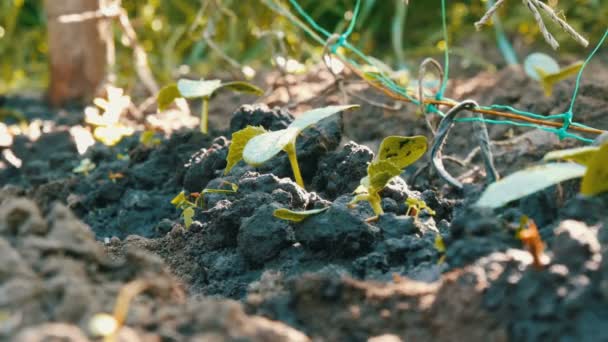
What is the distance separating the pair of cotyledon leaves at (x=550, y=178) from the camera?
1.09 meters

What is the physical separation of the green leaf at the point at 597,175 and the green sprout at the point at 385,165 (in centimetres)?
32

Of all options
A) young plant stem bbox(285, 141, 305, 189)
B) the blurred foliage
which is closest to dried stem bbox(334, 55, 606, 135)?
young plant stem bbox(285, 141, 305, 189)

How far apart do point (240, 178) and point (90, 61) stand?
1.71m

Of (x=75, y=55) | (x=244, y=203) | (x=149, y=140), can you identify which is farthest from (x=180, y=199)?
(x=75, y=55)

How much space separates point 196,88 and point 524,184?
112cm

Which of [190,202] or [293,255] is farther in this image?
[190,202]

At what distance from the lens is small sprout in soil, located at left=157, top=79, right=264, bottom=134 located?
2021 mm

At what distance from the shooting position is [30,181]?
233cm

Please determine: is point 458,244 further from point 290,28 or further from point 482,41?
A: point 482,41

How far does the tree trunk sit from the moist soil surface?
3.61 ft

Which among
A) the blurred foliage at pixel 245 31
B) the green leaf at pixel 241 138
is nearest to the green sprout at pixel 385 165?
the green leaf at pixel 241 138

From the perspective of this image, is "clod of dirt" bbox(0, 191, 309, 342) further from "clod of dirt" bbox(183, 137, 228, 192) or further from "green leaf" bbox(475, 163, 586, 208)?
"clod of dirt" bbox(183, 137, 228, 192)

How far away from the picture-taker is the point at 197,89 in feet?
6.70

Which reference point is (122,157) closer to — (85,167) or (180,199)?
(85,167)
